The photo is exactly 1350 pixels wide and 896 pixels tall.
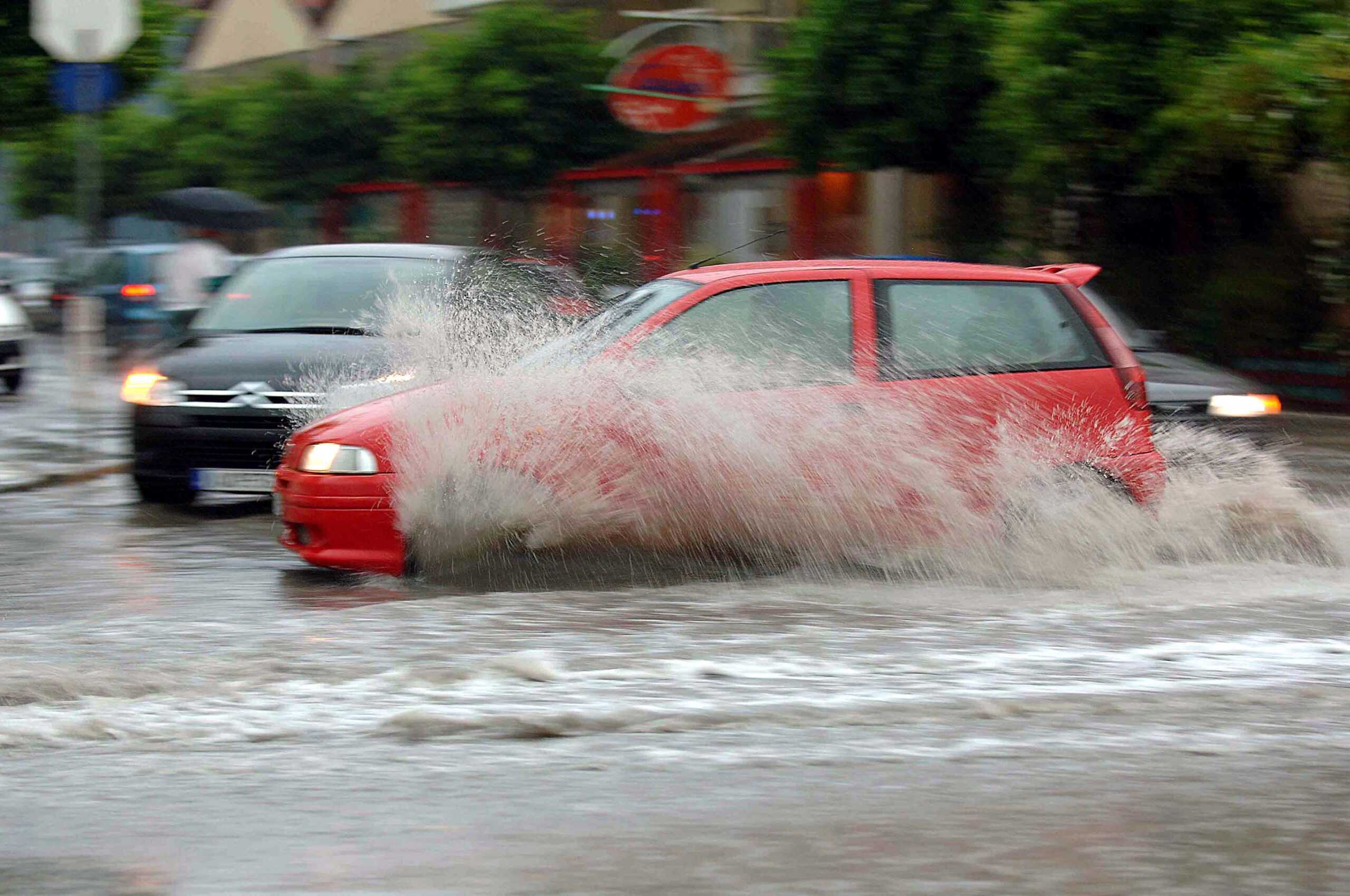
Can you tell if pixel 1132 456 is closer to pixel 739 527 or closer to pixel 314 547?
pixel 739 527

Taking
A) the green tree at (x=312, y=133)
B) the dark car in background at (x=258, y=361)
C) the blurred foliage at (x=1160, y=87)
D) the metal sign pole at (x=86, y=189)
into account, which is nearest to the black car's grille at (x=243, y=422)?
the dark car in background at (x=258, y=361)

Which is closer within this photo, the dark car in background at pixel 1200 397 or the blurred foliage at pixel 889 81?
the dark car in background at pixel 1200 397

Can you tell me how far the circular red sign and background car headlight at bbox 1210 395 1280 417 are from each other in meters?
16.5

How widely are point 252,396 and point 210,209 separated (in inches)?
779

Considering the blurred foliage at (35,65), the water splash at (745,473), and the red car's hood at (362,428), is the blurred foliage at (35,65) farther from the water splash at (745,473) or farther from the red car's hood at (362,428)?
the water splash at (745,473)

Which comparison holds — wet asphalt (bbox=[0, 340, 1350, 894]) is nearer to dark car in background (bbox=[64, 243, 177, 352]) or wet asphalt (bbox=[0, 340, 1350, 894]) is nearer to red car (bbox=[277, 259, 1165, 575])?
red car (bbox=[277, 259, 1165, 575])

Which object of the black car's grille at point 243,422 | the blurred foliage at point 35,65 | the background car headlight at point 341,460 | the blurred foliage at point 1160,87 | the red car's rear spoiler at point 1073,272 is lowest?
the black car's grille at point 243,422

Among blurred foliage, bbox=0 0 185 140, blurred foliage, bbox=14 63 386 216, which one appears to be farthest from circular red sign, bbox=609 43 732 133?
blurred foliage, bbox=14 63 386 216

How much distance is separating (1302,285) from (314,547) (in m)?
15.2

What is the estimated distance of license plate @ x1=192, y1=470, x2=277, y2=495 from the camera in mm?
10555

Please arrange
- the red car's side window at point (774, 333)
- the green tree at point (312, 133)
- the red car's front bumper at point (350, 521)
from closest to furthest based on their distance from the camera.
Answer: the red car's side window at point (774, 333)
the red car's front bumper at point (350, 521)
the green tree at point (312, 133)

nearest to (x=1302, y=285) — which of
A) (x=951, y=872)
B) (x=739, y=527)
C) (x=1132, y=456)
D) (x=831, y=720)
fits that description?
(x=1132, y=456)

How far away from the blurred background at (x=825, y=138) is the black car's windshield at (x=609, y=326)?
1.76 m

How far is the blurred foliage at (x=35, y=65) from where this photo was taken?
75.9ft
